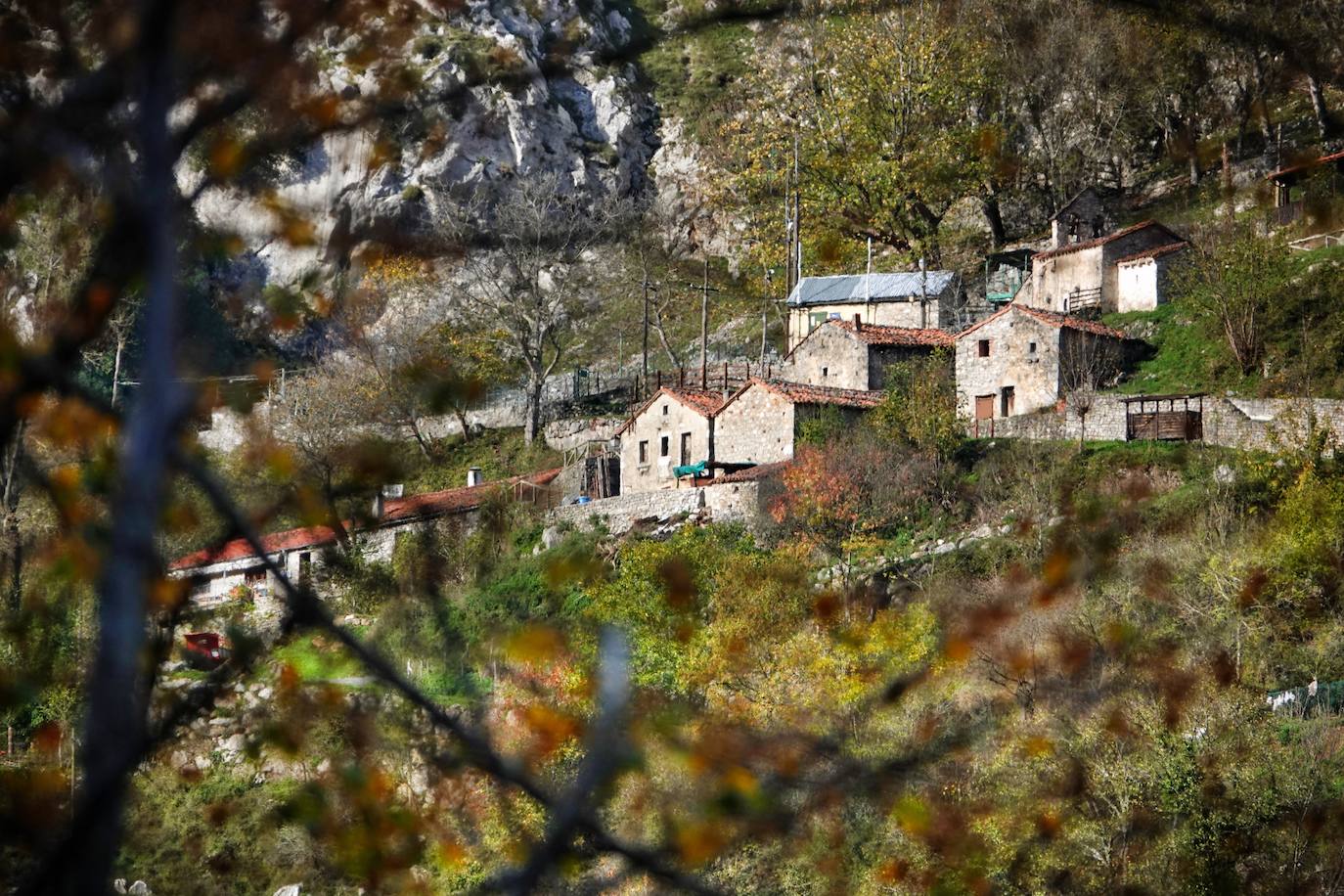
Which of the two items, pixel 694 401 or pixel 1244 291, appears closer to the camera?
pixel 1244 291

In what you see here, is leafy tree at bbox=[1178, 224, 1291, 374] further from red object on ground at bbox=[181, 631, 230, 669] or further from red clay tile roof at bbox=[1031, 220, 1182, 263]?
red object on ground at bbox=[181, 631, 230, 669]

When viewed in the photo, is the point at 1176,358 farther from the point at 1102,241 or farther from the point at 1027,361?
the point at 1102,241

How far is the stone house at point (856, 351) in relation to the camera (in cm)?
2378

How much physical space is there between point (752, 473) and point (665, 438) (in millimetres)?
2990

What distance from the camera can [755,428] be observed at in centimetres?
2141

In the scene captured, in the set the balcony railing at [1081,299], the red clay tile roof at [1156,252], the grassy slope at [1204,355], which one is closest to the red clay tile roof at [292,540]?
the grassy slope at [1204,355]

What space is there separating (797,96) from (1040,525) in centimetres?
1978

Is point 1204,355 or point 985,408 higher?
point 1204,355

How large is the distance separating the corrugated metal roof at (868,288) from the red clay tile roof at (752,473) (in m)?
8.55

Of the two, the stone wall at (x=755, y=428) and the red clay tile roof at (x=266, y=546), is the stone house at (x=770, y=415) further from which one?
the red clay tile roof at (x=266, y=546)

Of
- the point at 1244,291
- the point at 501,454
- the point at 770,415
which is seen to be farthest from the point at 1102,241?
the point at 501,454

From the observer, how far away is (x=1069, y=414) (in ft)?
67.3

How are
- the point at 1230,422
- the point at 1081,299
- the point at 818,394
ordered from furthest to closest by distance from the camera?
the point at 1081,299 → the point at 818,394 → the point at 1230,422

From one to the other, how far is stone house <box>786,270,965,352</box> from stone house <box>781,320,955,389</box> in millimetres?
2534
